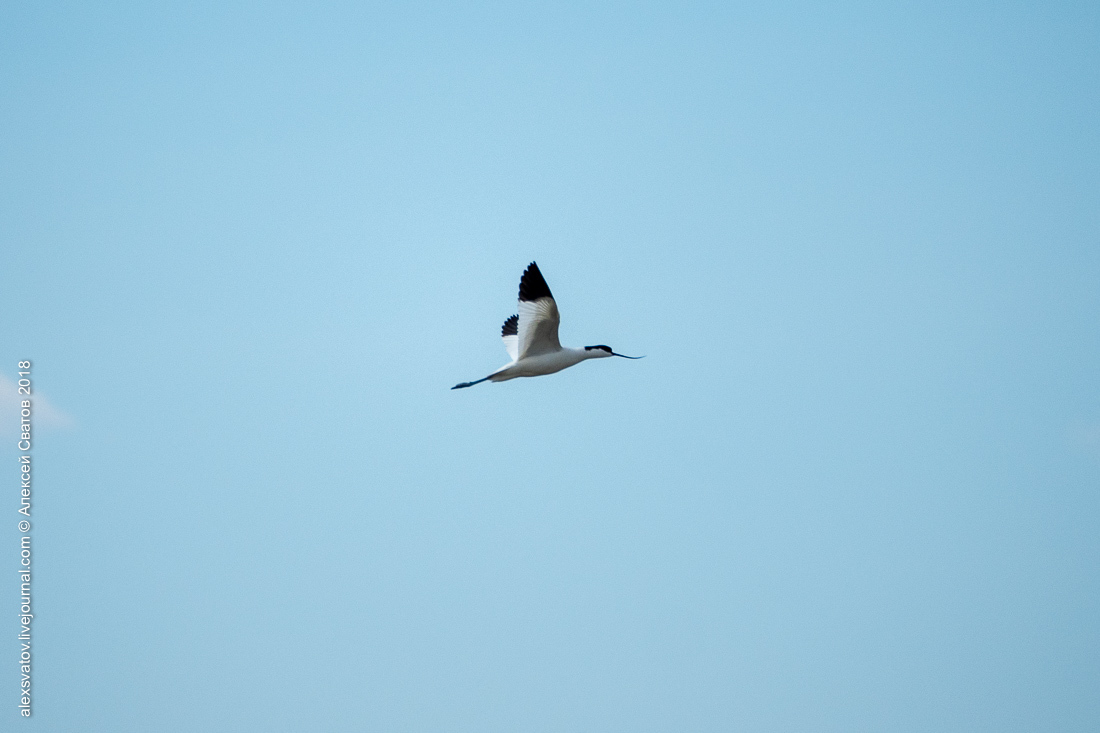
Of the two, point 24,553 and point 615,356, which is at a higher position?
point 615,356

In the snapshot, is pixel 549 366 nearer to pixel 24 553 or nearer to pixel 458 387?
pixel 458 387

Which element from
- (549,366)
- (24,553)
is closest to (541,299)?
(549,366)

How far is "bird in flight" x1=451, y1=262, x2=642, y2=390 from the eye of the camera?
24969 mm

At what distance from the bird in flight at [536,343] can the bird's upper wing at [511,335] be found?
0.08 ft

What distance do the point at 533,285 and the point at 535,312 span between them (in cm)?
51

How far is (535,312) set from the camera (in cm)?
2506

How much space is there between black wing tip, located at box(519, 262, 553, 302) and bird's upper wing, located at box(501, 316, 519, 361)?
1612 mm

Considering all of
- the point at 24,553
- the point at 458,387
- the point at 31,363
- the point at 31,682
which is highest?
the point at 31,363

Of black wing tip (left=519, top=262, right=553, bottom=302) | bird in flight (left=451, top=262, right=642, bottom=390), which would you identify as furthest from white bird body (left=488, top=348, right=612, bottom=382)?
black wing tip (left=519, top=262, right=553, bottom=302)

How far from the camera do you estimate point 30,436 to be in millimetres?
27969

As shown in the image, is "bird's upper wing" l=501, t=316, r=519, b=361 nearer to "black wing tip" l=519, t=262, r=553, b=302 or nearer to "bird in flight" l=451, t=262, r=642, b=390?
"bird in flight" l=451, t=262, r=642, b=390

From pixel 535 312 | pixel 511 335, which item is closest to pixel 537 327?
pixel 535 312

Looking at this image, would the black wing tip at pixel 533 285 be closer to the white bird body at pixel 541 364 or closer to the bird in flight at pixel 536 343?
the bird in flight at pixel 536 343

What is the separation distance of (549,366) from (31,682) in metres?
11.7
